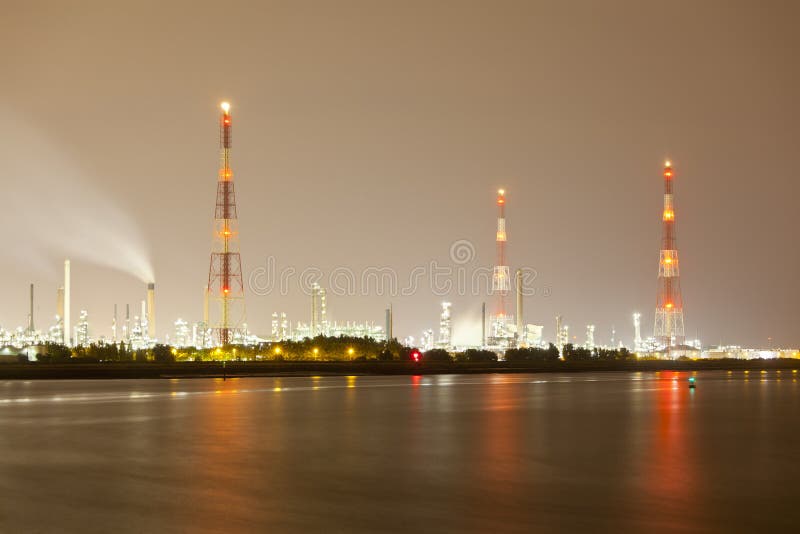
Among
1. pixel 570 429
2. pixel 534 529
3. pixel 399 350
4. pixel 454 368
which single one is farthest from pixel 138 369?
pixel 534 529

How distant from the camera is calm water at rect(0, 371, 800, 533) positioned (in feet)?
34.4

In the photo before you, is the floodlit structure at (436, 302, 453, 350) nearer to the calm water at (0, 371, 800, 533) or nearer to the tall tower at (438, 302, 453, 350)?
the tall tower at (438, 302, 453, 350)

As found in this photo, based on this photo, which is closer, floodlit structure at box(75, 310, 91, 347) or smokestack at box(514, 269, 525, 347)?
smokestack at box(514, 269, 525, 347)

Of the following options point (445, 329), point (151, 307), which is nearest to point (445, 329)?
point (445, 329)

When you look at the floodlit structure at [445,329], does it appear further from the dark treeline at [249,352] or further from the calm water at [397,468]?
the calm water at [397,468]

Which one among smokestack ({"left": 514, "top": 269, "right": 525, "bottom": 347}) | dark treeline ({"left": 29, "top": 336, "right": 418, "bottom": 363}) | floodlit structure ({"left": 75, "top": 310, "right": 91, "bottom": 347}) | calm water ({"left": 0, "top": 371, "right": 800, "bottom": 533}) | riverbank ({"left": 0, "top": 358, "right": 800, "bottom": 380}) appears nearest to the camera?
calm water ({"left": 0, "top": 371, "right": 800, "bottom": 533})

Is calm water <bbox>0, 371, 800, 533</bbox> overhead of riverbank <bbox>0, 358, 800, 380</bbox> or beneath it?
overhead

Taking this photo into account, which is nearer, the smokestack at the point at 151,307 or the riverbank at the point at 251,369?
the riverbank at the point at 251,369

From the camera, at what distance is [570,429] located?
20469 millimetres

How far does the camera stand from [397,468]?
14453mm

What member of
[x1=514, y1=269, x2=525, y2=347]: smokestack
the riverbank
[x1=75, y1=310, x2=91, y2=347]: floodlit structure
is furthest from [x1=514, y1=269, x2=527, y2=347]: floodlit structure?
[x1=75, y1=310, x2=91, y2=347]: floodlit structure

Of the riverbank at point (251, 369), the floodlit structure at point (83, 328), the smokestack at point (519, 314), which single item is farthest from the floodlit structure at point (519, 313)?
the floodlit structure at point (83, 328)

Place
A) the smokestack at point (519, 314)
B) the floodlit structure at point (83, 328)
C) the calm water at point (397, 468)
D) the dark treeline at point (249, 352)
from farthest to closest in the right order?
the floodlit structure at point (83, 328) < the smokestack at point (519, 314) < the dark treeline at point (249, 352) < the calm water at point (397, 468)

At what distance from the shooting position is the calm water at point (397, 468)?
412 inches
